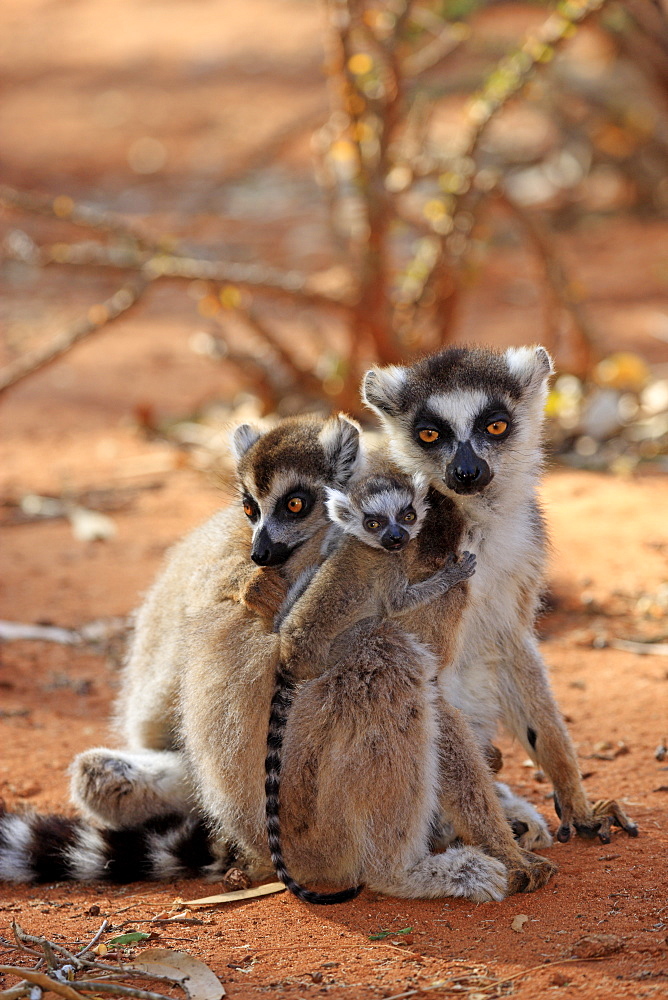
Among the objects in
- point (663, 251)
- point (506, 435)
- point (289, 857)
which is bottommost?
point (289, 857)

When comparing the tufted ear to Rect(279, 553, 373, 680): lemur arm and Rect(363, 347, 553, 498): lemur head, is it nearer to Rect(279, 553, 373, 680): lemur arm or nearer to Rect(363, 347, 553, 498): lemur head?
Rect(363, 347, 553, 498): lemur head

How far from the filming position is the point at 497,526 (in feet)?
14.0

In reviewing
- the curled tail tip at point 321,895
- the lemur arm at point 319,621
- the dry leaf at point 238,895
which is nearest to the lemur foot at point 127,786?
the dry leaf at point 238,895

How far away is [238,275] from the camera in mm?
7918

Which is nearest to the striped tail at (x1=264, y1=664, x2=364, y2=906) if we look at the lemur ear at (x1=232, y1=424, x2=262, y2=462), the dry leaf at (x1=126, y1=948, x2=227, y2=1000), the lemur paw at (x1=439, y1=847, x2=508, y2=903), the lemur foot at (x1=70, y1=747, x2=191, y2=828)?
the lemur paw at (x1=439, y1=847, x2=508, y2=903)

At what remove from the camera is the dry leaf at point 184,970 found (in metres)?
3.26

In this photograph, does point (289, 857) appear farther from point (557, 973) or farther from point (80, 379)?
point (80, 379)

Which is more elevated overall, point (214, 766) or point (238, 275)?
point (238, 275)

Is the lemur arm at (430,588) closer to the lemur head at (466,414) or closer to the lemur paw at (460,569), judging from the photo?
the lemur paw at (460,569)

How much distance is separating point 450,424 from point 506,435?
243 millimetres

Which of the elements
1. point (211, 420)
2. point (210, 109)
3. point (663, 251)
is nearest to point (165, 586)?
point (211, 420)

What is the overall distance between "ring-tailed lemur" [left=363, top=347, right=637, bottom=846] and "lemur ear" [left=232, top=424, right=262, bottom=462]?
63 cm

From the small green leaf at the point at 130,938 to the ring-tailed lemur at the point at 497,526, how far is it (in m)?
1.35

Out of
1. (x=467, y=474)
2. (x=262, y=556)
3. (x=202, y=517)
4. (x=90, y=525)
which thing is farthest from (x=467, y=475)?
(x=90, y=525)
